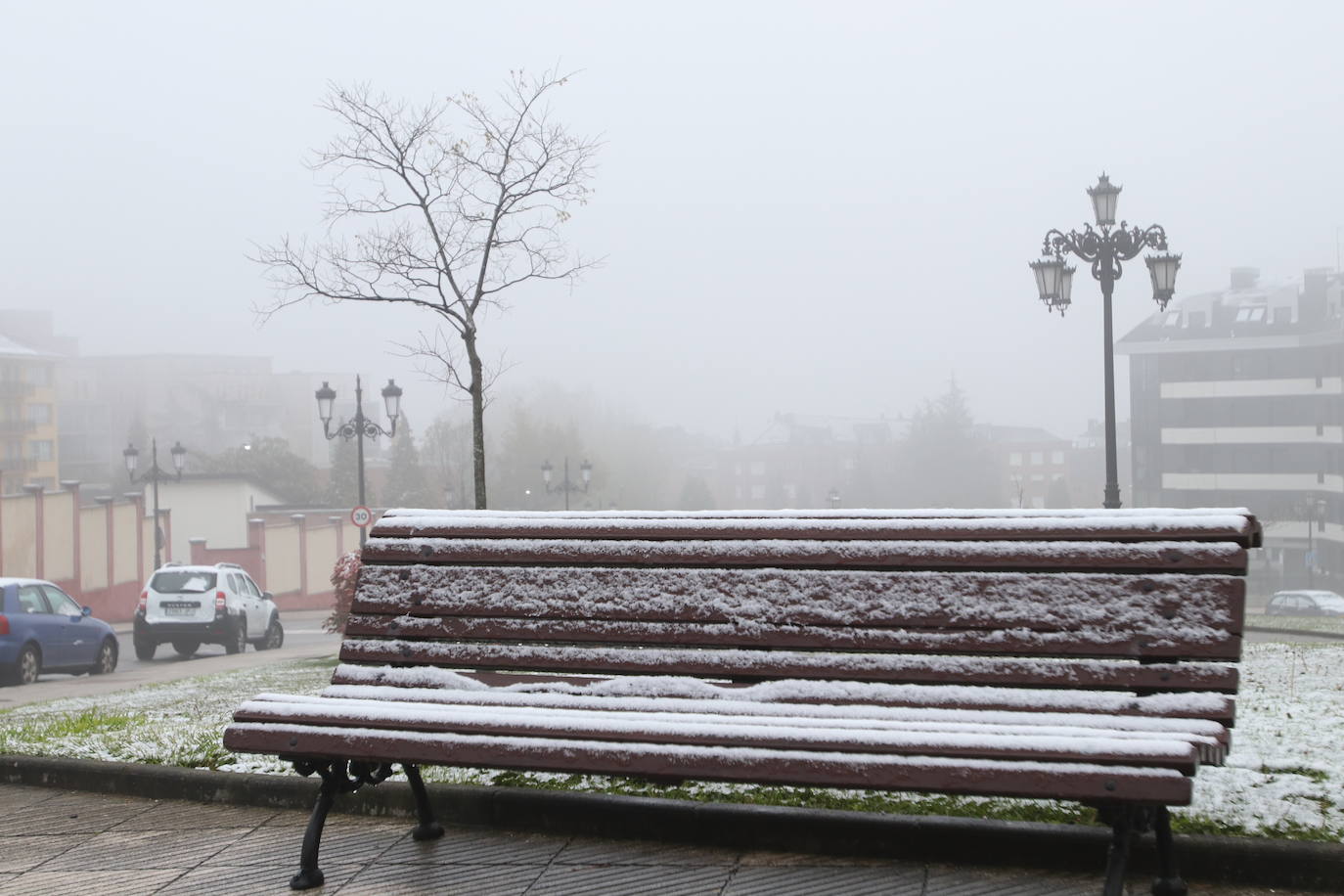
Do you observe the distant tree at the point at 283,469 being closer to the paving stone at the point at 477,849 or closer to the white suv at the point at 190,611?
the white suv at the point at 190,611

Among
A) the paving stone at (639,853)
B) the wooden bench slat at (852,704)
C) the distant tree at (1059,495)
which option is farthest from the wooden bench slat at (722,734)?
the distant tree at (1059,495)

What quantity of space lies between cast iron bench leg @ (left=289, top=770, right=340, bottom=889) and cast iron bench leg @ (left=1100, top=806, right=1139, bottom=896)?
2.10m

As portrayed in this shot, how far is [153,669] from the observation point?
19.5 m

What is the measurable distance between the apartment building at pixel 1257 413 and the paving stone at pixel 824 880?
7917 cm

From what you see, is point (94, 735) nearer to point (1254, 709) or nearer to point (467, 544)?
point (467, 544)

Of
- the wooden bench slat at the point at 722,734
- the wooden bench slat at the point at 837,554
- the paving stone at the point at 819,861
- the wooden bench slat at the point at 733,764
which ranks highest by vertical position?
the wooden bench slat at the point at 837,554

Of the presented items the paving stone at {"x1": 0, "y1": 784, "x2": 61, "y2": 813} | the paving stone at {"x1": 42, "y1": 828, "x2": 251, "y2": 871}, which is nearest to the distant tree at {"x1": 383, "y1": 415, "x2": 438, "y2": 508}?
the paving stone at {"x1": 0, "y1": 784, "x2": 61, "y2": 813}

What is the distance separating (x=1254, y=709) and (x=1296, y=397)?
83597 mm

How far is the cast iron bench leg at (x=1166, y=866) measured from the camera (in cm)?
342

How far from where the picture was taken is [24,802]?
5281 mm

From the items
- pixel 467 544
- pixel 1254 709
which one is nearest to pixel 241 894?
pixel 467 544

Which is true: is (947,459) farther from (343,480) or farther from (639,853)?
(639,853)

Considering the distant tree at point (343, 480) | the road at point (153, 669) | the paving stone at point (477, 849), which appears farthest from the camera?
the distant tree at point (343, 480)

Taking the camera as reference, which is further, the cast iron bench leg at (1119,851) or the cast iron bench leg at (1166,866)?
the cast iron bench leg at (1166,866)
